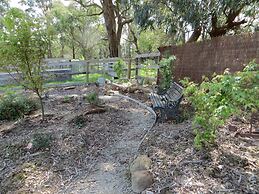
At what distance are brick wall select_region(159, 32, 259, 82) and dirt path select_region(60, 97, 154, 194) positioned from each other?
7.79ft

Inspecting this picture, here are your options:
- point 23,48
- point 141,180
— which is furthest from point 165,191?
point 23,48

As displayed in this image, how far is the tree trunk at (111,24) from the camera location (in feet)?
47.1

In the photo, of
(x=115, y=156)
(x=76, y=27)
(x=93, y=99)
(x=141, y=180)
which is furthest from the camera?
(x=76, y=27)

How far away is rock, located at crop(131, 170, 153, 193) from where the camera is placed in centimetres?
264

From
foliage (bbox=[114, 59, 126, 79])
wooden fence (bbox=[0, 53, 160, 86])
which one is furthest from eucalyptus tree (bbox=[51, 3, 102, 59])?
foliage (bbox=[114, 59, 126, 79])

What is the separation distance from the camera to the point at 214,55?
20.1 feet

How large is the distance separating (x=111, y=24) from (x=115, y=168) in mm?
12742

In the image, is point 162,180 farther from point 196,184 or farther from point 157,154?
point 157,154

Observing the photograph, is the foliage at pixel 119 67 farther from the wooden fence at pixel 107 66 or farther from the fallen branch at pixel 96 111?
the fallen branch at pixel 96 111

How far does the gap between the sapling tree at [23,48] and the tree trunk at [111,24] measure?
10.3m

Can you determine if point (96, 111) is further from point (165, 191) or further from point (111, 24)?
point (111, 24)

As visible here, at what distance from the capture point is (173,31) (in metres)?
8.80

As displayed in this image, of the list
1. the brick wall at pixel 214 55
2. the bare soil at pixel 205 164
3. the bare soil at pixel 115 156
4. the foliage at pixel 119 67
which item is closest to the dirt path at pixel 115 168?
the bare soil at pixel 115 156

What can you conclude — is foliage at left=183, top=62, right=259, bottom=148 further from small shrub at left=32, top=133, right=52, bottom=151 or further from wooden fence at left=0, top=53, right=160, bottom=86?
wooden fence at left=0, top=53, right=160, bottom=86
